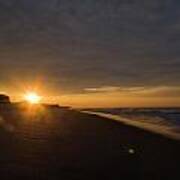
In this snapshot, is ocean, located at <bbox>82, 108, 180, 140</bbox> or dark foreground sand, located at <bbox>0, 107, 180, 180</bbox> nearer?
dark foreground sand, located at <bbox>0, 107, 180, 180</bbox>

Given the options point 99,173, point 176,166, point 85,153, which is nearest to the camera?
point 99,173

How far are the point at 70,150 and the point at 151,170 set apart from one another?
412 cm

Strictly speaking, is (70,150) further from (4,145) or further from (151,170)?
(151,170)

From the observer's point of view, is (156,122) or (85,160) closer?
(85,160)

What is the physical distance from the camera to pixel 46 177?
9.11m

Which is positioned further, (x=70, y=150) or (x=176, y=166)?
(x=70, y=150)

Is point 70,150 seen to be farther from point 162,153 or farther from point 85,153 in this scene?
point 162,153

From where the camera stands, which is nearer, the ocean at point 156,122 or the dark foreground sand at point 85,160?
the dark foreground sand at point 85,160

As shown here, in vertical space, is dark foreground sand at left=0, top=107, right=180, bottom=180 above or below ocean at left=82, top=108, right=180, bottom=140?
below

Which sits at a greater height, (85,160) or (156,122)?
(156,122)

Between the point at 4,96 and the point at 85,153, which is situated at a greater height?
the point at 4,96

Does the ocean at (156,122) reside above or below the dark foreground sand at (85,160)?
above

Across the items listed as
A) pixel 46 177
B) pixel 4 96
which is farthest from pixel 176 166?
pixel 4 96

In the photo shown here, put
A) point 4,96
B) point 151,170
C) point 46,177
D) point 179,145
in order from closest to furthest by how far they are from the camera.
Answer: point 46,177 < point 151,170 < point 179,145 < point 4,96
